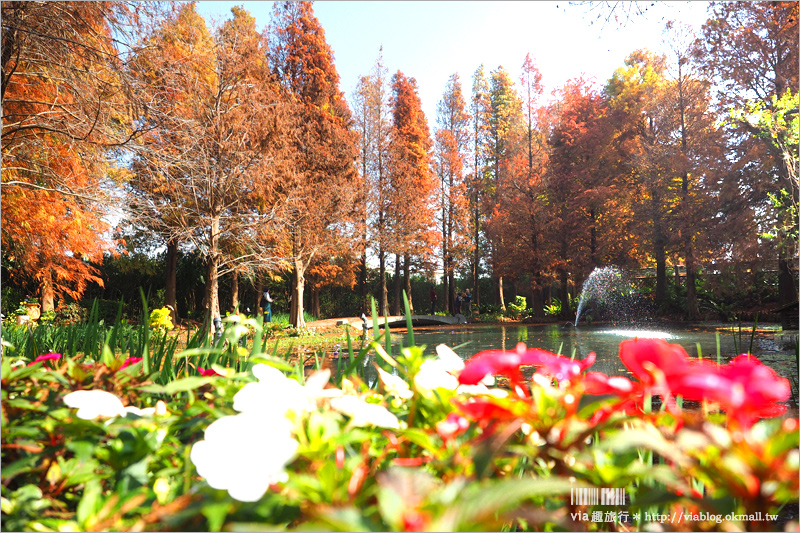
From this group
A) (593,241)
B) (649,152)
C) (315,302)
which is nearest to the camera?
(649,152)

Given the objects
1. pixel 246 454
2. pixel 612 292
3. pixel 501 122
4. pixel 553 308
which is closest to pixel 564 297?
pixel 612 292

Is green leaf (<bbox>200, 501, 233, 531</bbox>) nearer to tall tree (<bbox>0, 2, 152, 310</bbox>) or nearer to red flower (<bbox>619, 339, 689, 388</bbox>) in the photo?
red flower (<bbox>619, 339, 689, 388</bbox>)

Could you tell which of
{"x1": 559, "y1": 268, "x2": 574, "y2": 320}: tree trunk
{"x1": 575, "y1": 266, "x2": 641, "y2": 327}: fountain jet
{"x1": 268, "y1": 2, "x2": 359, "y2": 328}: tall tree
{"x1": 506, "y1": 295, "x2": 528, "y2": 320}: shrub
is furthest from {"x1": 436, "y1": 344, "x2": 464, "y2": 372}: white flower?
{"x1": 506, "y1": 295, "x2": 528, "y2": 320}: shrub

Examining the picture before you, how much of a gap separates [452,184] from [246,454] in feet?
65.9

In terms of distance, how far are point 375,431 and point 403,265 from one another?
18975 millimetres

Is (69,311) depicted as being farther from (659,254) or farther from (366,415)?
(659,254)

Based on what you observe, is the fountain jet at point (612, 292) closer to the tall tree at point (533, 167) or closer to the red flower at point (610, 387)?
the tall tree at point (533, 167)

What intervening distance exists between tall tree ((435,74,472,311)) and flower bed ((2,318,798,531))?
18954mm

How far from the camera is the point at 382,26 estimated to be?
4.53 ft

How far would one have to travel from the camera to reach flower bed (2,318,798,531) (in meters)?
0.35

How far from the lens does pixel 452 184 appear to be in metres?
20.0

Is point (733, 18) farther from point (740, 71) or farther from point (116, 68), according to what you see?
point (116, 68)

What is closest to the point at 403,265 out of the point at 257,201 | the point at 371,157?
the point at 371,157

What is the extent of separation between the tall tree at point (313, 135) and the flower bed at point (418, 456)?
37.4ft
